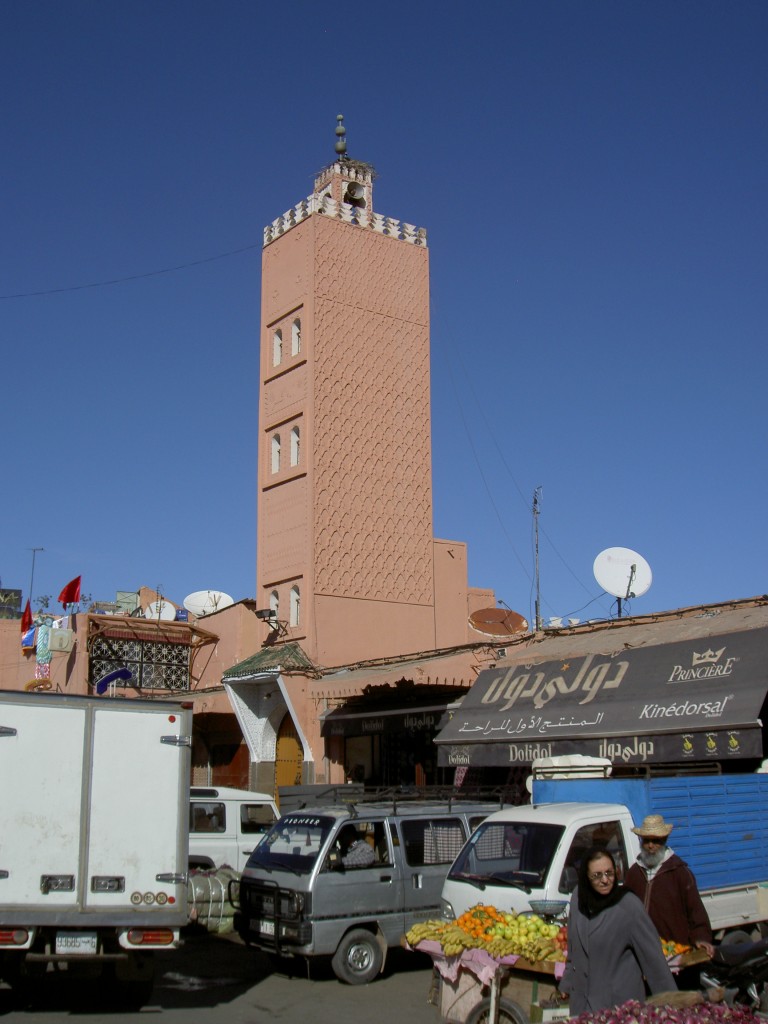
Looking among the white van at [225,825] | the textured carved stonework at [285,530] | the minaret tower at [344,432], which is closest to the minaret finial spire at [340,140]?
the minaret tower at [344,432]

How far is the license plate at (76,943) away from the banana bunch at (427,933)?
257cm

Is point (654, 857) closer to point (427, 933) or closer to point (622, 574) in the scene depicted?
point (427, 933)

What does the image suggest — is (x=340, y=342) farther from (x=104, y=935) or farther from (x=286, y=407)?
(x=104, y=935)

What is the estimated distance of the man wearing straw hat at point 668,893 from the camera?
22.8ft

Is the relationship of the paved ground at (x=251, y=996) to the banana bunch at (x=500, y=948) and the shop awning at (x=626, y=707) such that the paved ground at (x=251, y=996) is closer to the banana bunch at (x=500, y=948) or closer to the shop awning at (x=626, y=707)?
the banana bunch at (x=500, y=948)

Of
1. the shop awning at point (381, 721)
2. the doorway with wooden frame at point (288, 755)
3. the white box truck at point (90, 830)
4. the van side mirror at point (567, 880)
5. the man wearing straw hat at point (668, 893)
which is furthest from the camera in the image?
the doorway with wooden frame at point (288, 755)

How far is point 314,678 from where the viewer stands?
80.1 ft

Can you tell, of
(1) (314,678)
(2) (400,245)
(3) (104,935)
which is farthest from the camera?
(2) (400,245)

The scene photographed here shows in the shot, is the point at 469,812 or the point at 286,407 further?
the point at 286,407

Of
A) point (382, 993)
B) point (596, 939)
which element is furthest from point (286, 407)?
point (596, 939)

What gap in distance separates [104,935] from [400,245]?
2354 centimetres

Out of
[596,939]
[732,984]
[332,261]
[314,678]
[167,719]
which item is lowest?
[732,984]

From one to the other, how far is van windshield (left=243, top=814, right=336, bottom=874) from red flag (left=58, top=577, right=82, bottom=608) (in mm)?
23089

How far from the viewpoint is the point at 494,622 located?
1188 inches
